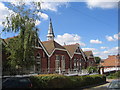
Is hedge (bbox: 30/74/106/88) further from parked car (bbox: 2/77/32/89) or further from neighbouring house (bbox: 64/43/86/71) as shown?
neighbouring house (bbox: 64/43/86/71)

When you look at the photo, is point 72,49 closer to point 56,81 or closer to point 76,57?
point 76,57

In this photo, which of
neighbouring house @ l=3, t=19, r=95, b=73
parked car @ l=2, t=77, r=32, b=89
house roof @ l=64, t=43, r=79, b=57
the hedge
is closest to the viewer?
parked car @ l=2, t=77, r=32, b=89

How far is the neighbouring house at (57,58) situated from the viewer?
31.6m

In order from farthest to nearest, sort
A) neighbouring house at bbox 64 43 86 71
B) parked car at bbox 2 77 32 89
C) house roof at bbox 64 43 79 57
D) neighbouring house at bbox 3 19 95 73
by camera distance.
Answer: house roof at bbox 64 43 79 57
neighbouring house at bbox 64 43 86 71
neighbouring house at bbox 3 19 95 73
parked car at bbox 2 77 32 89

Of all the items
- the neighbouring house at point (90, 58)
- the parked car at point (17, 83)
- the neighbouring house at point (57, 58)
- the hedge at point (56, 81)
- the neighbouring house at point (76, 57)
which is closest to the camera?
the parked car at point (17, 83)

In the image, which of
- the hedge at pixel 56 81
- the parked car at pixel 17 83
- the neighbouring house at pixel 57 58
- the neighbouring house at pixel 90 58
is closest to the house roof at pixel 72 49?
the neighbouring house at pixel 57 58

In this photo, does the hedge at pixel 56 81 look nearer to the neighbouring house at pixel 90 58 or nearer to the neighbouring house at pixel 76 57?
the neighbouring house at pixel 76 57

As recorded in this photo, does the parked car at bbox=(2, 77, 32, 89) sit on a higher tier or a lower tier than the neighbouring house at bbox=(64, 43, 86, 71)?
lower

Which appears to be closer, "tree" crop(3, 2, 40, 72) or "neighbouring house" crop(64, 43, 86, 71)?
"tree" crop(3, 2, 40, 72)

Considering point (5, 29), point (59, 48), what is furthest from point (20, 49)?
point (59, 48)

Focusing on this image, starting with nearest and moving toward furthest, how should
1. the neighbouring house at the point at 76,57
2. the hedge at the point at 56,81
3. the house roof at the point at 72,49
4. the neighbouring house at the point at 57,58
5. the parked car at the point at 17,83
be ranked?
the parked car at the point at 17,83, the hedge at the point at 56,81, the neighbouring house at the point at 57,58, the neighbouring house at the point at 76,57, the house roof at the point at 72,49

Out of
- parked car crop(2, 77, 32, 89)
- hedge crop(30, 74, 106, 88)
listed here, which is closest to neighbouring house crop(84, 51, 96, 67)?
hedge crop(30, 74, 106, 88)

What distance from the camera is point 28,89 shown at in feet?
45.9

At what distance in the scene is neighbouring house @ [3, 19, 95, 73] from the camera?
31600 mm
